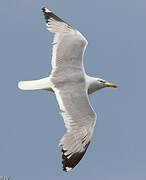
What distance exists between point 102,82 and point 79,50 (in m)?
0.96

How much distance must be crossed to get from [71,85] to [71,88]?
82 mm

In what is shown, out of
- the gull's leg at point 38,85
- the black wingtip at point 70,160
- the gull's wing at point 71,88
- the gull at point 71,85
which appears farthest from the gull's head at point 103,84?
the black wingtip at point 70,160

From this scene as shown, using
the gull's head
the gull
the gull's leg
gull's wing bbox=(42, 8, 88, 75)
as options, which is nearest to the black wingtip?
the gull

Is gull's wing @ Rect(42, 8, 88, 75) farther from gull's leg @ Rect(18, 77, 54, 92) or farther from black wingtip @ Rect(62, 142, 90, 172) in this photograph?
black wingtip @ Rect(62, 142, 90, 172)

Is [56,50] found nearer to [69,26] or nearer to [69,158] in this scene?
[69,26]

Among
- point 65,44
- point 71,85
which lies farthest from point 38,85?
point 65,44

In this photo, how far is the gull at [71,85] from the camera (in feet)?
45.2

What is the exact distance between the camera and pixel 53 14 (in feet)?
53.0

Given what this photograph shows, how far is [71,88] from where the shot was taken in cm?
1470

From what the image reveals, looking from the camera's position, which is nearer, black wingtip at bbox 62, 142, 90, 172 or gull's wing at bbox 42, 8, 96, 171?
black wingtip at bbox 62, 142, 90, 172

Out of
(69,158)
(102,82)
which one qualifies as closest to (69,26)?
(102,82)

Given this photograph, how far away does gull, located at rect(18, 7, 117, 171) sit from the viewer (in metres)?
13.8

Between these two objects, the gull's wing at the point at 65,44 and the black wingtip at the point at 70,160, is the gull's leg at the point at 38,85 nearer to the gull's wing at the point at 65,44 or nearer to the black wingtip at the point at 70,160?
the gull's wing at the point at 65,44

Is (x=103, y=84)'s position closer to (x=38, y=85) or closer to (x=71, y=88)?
(x=71, y=88)
